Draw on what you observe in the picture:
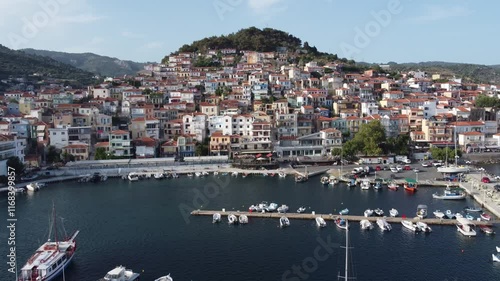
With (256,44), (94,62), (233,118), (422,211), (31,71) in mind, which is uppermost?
(94,62)

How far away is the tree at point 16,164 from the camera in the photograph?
30.0 meters

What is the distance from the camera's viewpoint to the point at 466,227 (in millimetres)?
19797

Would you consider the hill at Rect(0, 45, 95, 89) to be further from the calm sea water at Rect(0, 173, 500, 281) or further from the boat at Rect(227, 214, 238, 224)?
the boat at Rect(227, 214, 238, 224)

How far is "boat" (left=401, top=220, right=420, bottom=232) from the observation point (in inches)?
795

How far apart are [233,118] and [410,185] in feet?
50.8

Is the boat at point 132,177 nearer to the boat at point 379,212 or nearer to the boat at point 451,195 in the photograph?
the boat at point 379,212

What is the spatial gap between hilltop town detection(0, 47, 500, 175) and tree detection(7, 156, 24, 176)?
30cm

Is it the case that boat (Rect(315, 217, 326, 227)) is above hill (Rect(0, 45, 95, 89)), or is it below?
below

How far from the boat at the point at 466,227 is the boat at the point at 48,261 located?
50.9 ft

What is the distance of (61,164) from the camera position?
111 ft

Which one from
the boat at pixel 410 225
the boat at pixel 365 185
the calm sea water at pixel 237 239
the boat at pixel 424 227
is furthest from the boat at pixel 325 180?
the boat at pixel 424 227

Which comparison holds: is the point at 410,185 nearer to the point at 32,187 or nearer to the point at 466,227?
the point at 466,227

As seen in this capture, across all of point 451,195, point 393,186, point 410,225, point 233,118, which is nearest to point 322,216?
point 410,225

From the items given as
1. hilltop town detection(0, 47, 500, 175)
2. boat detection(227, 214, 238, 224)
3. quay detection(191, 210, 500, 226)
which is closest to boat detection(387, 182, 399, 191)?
quay detection(191, 210, 500, 226)
